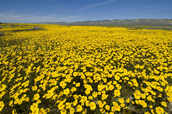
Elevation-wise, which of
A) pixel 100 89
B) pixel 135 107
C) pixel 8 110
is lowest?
pixel 8 110

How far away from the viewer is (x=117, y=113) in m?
2.94

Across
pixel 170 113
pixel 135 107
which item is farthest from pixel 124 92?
pixel 170 113

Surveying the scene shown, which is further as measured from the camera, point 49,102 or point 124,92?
point 124,92

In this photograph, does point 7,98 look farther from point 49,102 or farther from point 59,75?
point 59,75

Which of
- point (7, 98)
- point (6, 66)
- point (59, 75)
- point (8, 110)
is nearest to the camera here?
point (8, 110)

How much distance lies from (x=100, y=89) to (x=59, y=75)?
6.46 feet

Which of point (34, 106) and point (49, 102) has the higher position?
point (34, 106)

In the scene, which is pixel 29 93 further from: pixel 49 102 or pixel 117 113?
pixel 117 113

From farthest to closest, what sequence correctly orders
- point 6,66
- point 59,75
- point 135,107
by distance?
point 6,66 < point 59,75 < point 135,107

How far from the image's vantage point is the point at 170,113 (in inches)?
114

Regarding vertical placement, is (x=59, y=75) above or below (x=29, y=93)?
above

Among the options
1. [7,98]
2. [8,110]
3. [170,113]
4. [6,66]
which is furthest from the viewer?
[6,66]

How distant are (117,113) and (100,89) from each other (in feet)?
2.89

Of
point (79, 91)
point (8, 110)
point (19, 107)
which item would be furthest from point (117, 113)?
point (8, 110)
